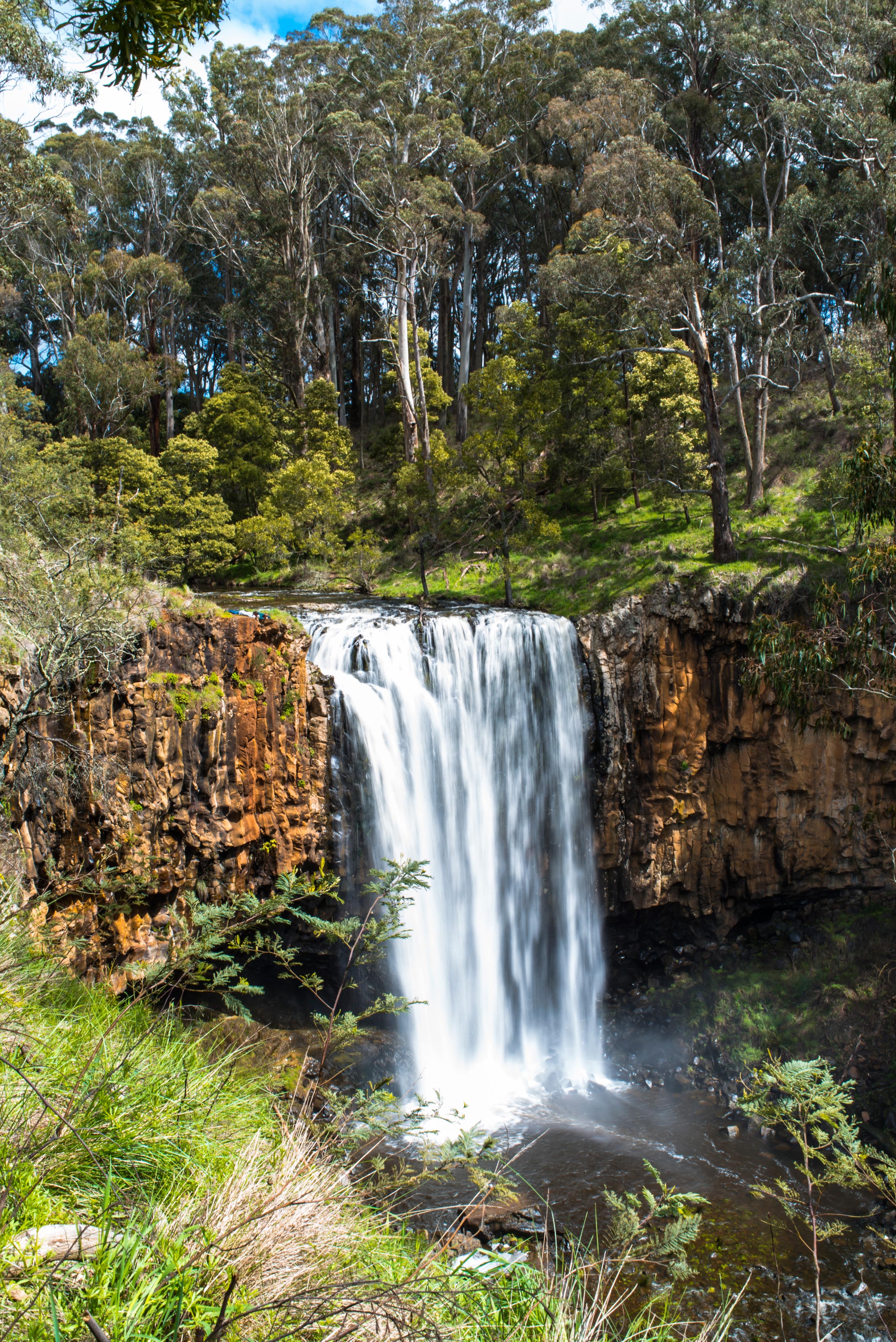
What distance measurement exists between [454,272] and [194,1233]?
114 feet

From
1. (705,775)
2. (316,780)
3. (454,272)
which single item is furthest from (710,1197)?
(454,272)

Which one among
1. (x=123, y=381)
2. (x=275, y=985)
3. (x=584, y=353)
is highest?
(x=123, y=381)

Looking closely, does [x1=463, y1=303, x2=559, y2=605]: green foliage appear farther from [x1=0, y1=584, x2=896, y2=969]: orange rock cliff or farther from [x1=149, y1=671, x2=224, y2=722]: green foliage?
[x1=149, y1=671, x2=224, y2=722]: green foliage

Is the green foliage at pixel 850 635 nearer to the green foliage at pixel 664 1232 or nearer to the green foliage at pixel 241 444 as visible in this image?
the green foliage at pixel 664 1232

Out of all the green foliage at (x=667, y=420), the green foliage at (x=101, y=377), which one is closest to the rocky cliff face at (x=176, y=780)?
the green foliage at (x=667, y=420)

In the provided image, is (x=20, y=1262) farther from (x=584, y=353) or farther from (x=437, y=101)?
(x=437, y=101)

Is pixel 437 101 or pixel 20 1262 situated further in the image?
pixel 437 101

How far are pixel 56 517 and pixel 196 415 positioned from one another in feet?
38.3

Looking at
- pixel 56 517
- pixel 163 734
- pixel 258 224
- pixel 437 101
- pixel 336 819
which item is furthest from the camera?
pixel 258 224

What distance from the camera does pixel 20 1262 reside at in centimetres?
223

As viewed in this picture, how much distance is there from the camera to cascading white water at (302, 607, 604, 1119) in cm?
1218

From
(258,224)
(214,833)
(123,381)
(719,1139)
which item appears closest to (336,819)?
(214,833)

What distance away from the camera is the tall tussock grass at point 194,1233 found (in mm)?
2119

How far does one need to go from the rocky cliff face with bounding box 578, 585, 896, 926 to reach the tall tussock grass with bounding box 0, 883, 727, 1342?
35.0 ft
